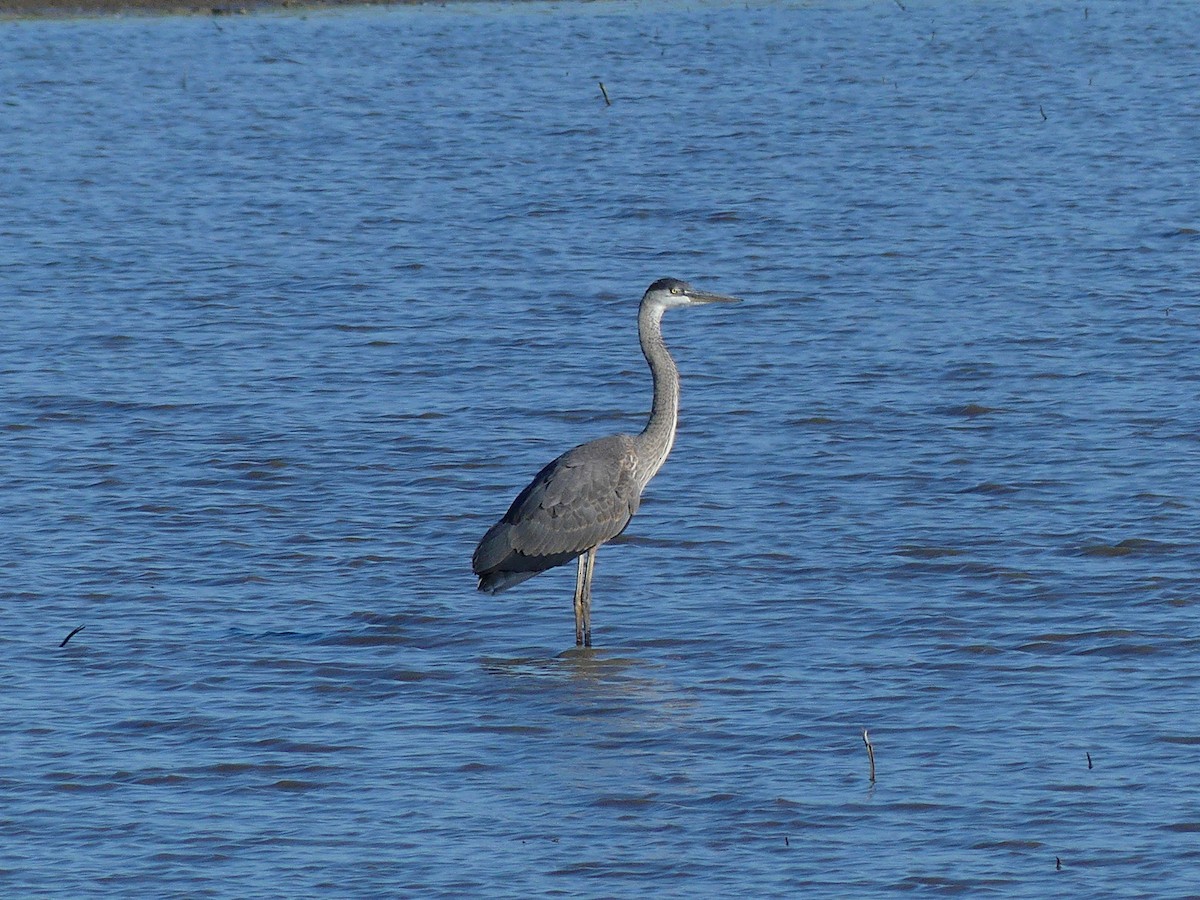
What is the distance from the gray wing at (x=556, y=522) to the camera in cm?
1088

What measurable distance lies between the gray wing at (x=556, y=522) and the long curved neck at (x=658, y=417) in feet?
1.05

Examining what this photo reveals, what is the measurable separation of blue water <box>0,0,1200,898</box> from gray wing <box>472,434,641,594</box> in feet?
1.40

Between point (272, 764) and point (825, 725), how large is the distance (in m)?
2.51

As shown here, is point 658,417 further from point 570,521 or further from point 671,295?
point 570,521

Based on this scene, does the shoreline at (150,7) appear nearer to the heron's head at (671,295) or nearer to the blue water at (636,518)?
the blue water at (636,518)

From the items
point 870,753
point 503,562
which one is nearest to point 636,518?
point 503,562

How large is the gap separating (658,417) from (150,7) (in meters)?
26.3

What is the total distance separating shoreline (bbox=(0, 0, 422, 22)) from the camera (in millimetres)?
34312

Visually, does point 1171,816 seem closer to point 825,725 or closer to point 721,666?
point 825,725

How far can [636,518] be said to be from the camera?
42.8ft

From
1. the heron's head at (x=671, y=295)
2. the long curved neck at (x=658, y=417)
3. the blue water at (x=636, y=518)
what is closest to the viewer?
the blue water at (x=636, y=518)

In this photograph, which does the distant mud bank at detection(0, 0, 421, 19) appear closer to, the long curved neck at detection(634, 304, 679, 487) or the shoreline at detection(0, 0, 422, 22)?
the shoreline at detection(0, 0, 422, 22)

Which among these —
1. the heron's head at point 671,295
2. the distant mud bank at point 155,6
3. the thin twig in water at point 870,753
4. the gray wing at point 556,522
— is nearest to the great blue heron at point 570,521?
the gray wing at point 556,522

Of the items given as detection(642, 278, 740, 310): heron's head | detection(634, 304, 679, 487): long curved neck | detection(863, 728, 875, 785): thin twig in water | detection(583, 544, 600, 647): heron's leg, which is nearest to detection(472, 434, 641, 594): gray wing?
detection(583, 544, 600, 647): heron's leg
